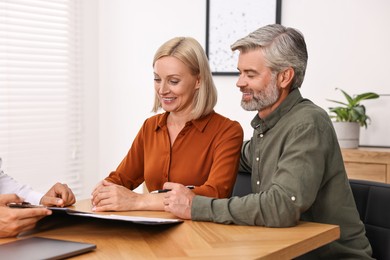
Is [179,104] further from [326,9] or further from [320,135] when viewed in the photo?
[326,9]

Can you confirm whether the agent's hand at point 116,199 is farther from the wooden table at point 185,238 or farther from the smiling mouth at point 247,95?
the smiling mouth at point 247,95

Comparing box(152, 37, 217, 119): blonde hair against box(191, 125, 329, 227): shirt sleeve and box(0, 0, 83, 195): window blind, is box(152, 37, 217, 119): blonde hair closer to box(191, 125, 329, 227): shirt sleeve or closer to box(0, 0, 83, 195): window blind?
box(191, 125, 329, 227): shirt sleeve

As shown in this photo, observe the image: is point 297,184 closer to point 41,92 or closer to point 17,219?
point 17,219

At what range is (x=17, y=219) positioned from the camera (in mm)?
1499

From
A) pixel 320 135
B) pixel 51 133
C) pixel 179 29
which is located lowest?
pixel 51 133

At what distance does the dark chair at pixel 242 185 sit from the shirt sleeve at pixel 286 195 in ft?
1.35

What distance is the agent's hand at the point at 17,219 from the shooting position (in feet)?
4.89

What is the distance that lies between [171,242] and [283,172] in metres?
0.46

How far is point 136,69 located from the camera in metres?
4.92

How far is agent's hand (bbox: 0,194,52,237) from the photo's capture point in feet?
4.89

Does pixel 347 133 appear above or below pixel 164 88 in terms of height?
below

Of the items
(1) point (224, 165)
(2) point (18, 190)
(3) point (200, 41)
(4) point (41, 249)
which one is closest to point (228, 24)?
(3) point (200, 41)

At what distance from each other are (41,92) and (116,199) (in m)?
2.83

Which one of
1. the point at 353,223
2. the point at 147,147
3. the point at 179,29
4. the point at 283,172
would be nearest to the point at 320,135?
the point at 283,172
